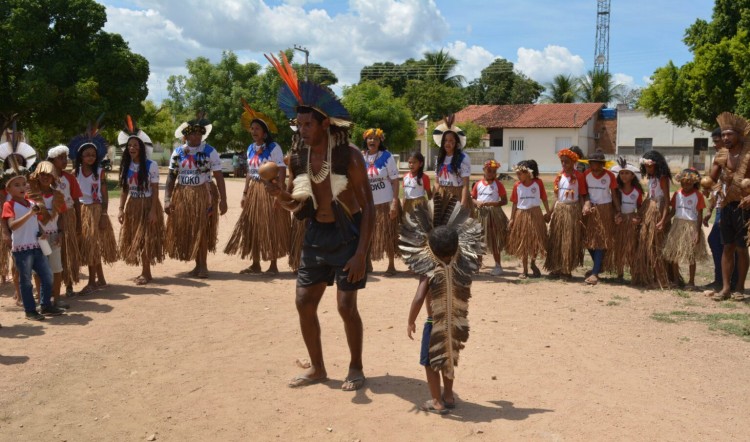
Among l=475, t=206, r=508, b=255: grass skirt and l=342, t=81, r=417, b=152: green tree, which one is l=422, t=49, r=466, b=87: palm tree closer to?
l=342, t=81, r=417, b=152: green tree

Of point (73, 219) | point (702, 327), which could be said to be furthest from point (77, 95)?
point (702, 327)

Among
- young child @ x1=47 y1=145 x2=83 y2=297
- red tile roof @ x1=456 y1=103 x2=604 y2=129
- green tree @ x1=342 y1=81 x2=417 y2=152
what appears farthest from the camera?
red tile roof @ x1=456 y1=103 x2=604 y2=129

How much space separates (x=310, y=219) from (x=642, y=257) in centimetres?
484

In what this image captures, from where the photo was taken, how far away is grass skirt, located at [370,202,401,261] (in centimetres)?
833

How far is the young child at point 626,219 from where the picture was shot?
25.8 feet

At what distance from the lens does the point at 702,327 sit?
6004mm

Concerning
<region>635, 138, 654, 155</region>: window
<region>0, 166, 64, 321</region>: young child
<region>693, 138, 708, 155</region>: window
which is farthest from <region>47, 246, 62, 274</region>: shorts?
<region>635, 138, 654, 155</region>: window

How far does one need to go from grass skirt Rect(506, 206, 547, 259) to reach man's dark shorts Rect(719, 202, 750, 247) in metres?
1.95

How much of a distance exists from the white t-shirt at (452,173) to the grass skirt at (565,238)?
3.90ft

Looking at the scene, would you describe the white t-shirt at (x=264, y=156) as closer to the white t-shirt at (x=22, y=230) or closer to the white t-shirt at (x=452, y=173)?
the white t-shirt at (x=452, y=173)

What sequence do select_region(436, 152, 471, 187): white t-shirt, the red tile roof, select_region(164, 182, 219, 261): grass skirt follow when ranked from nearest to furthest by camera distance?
select_region(164, 182, 219, 261): grass skirt
select_region(436, 152, 471, 187): white t-shirt
the red tile roof

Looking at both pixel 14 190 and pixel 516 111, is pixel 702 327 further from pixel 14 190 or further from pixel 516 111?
pixel 516 111

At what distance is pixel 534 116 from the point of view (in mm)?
44812

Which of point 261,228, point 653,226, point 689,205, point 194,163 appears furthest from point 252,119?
point 689,205
